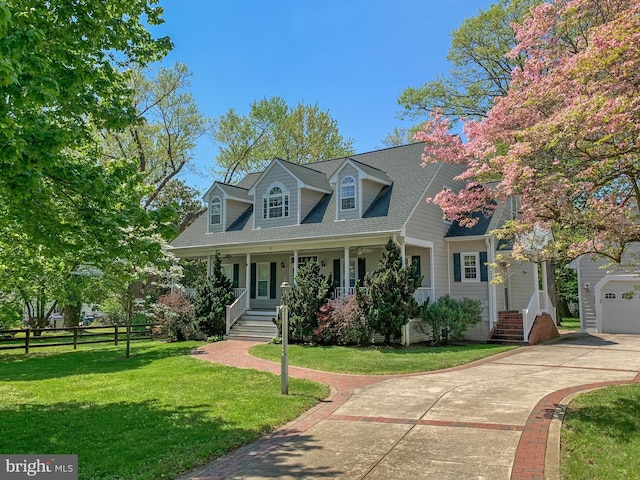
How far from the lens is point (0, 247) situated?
35.2 ft

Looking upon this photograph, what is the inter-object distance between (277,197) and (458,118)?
12074 millimetres

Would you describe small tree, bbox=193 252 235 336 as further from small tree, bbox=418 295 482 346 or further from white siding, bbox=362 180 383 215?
small tree, bbox=418 295 482 346

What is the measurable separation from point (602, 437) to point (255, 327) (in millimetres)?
14576

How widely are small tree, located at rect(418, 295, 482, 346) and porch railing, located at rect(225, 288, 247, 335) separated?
7.80 metres

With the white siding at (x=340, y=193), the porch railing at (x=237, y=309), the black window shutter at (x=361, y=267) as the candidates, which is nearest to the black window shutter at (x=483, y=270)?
the black window shutter at (x=361, y=267)

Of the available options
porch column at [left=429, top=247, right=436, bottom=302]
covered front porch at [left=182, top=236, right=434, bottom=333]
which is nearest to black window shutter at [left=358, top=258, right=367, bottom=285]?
covered front porch at [left=182, top=236, right=434, bottom=333]

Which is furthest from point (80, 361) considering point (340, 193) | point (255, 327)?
point (340, 193)

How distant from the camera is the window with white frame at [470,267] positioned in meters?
19.5

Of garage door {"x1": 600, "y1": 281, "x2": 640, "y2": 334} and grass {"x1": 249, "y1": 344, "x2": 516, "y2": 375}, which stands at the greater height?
garage door {"x1": 600, "y1": 281, "x2": 640, "y2": 334}

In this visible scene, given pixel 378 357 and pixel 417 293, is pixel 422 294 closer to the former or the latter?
pixel 417 293

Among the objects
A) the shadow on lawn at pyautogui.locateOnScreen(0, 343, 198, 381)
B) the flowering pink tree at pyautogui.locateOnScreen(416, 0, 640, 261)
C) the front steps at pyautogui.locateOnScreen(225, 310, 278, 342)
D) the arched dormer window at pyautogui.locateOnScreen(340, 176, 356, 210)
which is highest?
the arched dormer window at pyautogui.locateOnScreen(340, 176, 356, 210)

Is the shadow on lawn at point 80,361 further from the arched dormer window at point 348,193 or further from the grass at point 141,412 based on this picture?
the arched dormer window at point 348,193

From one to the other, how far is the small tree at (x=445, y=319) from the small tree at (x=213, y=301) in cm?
821

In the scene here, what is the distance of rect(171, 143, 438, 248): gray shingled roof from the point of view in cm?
1756
